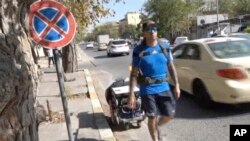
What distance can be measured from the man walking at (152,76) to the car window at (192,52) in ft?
10.6

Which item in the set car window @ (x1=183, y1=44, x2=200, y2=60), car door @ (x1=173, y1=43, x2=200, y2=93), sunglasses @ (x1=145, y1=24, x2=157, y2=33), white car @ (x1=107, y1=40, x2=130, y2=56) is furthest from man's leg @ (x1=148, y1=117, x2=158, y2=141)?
white car @ (x1=107, y1=40, x2=130, y2=56)

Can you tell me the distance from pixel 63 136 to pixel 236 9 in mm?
83881

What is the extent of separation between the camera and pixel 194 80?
29.1 ft

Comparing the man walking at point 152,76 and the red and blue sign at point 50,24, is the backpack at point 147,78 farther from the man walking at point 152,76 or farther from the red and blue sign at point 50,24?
the red and blue sign at point 50,24

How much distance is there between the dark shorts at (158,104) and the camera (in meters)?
5.68

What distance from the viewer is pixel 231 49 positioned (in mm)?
8422

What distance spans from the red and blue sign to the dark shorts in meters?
1.33

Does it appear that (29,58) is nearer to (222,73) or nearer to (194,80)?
(222,73)

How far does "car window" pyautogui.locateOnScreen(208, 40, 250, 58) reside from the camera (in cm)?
822

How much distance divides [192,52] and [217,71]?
1.46 m

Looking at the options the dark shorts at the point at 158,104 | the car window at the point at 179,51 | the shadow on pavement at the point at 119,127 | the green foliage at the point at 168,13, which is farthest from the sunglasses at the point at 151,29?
the green foliage at the point at 168,13

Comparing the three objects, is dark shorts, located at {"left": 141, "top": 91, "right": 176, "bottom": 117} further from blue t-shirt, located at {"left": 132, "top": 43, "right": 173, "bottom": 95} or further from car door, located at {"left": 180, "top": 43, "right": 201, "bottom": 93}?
car door, located at {"left": 180, "top": 43, "right": 201, "bottom": 93}

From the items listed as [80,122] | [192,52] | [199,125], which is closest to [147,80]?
[199,125]

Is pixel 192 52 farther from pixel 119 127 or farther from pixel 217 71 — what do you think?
pixel 119 127
